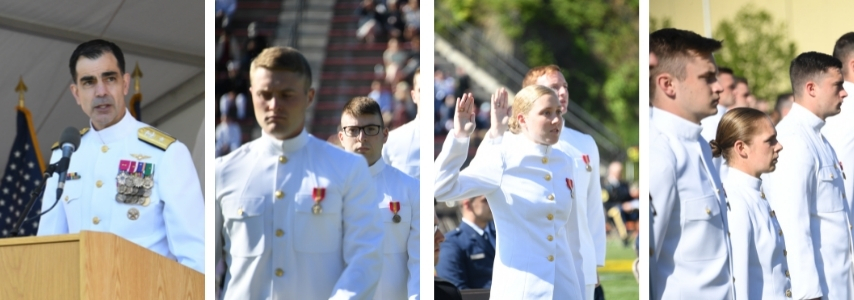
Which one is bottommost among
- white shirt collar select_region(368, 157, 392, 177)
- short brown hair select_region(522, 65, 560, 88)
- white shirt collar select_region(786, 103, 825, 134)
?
white shirt collar select_region(368, 157, 392, 177)

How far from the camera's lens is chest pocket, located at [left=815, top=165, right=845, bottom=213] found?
6.56 meters

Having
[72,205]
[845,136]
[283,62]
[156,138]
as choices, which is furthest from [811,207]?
[72,205]

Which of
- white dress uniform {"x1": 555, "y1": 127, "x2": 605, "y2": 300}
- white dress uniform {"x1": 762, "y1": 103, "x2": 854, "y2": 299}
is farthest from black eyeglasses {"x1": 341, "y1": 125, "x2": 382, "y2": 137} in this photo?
white dress uniform {"x1": 762, "y1": 103, "x2": 854, "y2": 299}

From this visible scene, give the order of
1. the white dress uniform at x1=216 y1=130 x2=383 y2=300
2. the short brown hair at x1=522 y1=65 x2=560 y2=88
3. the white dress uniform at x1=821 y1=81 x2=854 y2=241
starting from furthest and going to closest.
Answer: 1. the white dress uniform at x1=821 y1=81 x2=854 y2=241
2. the short brown hair at x1=522 y1=65 x2=560 y2=88
3. the white dress uniform at x1=216 y1=130 x2=383 y2=300

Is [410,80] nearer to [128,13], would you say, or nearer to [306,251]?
[306,251]

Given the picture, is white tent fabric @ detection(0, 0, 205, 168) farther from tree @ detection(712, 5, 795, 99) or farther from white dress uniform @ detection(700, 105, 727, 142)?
tree @ detection(712, 5, 795, 99)

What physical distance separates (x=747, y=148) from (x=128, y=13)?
310 cm

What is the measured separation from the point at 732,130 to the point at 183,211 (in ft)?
8.77

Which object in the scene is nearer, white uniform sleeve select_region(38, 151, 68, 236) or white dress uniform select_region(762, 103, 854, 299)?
white uniform sleeve select_region(38, 151, 68, 236)

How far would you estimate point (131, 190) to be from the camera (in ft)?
20.1

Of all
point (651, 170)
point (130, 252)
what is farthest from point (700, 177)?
point (130, 252)

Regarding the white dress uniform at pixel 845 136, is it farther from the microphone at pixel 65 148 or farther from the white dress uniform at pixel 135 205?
the microphone at pixel 65 148

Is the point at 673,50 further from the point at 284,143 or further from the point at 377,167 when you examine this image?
the point at 284,143

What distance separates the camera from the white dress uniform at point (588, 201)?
6012 millimetres
